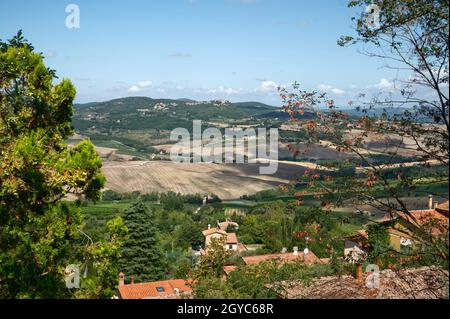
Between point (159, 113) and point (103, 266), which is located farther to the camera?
point (159, 113)

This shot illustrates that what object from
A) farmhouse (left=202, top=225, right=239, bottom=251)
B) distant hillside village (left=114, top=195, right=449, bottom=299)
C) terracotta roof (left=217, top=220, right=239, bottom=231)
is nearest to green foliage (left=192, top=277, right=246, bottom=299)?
distant hillside village (left=114, top=195, right=449, bottom=299)

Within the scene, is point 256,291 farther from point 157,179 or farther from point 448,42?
point 157,179

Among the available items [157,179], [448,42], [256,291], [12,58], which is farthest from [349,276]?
[157,179]

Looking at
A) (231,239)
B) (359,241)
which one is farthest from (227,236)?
(359,241)

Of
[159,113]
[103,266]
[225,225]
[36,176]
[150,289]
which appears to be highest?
[159,113]

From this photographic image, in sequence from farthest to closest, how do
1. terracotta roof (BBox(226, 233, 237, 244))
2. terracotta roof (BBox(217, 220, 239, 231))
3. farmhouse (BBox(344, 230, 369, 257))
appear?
terracotta roof (BBox(217, 220, 239, 231)) → terracotta roof (BBox(226, 233, 237, 244)) → farmhouse (BBox(344, 230, 369, 257))

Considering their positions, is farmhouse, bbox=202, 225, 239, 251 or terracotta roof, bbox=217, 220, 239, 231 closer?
farmhouse, bbox=202, 225, 239, 251

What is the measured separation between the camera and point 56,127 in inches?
332

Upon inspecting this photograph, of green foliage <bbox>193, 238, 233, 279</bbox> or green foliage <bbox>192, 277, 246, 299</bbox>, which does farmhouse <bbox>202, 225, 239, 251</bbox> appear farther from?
green foliage <bbox>192, 277, 246, 299</bbox>

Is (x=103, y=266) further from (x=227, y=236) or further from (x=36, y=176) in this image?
(x=227, y=236)

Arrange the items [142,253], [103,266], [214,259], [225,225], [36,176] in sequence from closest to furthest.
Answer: [36,176]
[103,266]
[214,259]
[142,253]
[225,225]

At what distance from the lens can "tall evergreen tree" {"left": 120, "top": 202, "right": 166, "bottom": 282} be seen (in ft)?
108

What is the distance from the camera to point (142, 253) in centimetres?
3353

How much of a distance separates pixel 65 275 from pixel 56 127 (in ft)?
9.07
